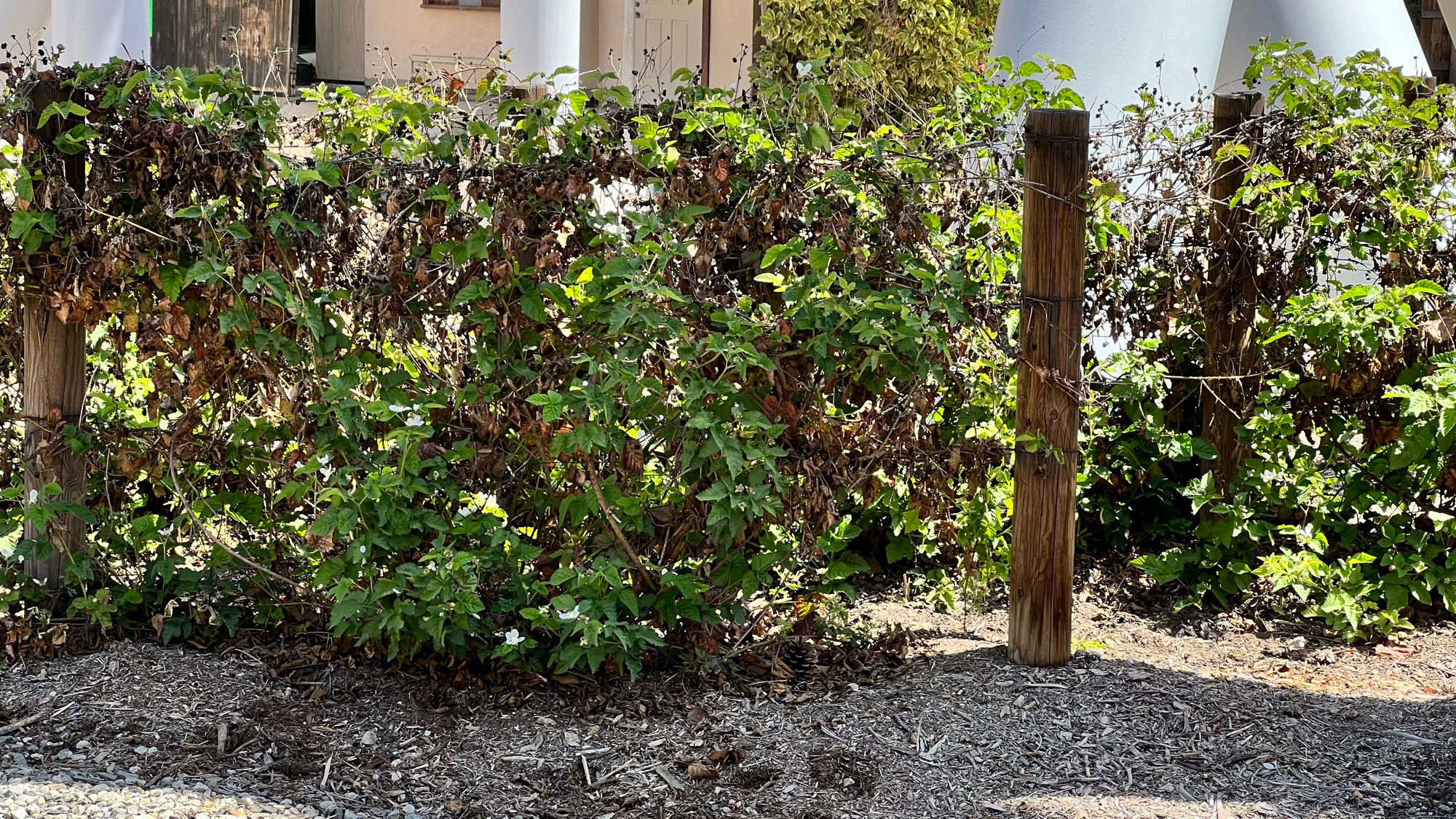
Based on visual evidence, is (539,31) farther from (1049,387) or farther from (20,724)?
(20,724)

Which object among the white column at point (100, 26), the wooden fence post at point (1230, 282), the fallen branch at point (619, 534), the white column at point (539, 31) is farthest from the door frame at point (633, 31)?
the fallen branch at point (619, 534)

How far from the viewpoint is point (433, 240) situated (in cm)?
324

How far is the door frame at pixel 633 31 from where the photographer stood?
49.4 feet

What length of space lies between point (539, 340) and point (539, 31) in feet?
17.7

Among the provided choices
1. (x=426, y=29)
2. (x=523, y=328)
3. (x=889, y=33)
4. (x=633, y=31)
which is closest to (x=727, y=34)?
(x=633, y=31)

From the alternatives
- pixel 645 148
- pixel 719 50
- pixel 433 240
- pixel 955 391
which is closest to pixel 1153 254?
pixel 955 391

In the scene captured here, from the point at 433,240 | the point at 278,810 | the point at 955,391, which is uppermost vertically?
the point at 433,240

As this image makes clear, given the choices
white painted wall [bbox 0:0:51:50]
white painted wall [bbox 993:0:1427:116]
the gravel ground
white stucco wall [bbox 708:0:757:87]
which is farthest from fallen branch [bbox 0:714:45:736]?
white stucco wall [bbox 708:0:757:87]

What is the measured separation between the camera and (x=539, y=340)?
3291mm

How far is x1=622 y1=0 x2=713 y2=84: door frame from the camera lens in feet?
49.4

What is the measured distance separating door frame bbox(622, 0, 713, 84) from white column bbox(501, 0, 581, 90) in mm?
6593

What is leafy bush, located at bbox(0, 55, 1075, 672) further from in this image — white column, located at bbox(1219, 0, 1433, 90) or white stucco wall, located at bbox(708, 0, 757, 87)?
white stucco wall, located at bbox(708, 0, 757, 87)

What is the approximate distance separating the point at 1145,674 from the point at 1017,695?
407 mm

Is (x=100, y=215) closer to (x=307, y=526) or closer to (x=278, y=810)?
(x=307, y=526)
